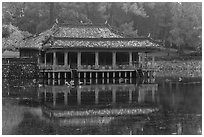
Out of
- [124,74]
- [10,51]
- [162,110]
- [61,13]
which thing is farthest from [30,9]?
[162,110]

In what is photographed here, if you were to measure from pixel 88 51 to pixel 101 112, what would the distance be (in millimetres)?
20962

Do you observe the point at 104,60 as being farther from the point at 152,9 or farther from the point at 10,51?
the point at 152,9

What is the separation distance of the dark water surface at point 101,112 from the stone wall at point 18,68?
1414cm

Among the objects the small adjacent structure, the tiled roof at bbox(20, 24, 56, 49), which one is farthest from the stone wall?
the tiled roof at bbox(20, 24, 56, 49)

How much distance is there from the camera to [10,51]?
54750 millimetres

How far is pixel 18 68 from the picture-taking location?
42.1 metres

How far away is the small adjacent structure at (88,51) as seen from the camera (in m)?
39.1

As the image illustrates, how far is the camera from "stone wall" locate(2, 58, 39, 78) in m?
41.9

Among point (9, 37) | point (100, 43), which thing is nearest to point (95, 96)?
point (100, 43)

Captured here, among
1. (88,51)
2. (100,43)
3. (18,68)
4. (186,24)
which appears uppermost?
(186,24)

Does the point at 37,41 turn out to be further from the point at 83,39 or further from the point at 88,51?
the point at 88,51

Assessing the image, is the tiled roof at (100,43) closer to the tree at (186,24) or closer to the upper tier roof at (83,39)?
the upper tier roof at (83,39)

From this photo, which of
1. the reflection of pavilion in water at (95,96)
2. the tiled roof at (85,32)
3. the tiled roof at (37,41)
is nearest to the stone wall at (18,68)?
the tiled roof at (37,41)

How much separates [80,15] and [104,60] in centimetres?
2138
